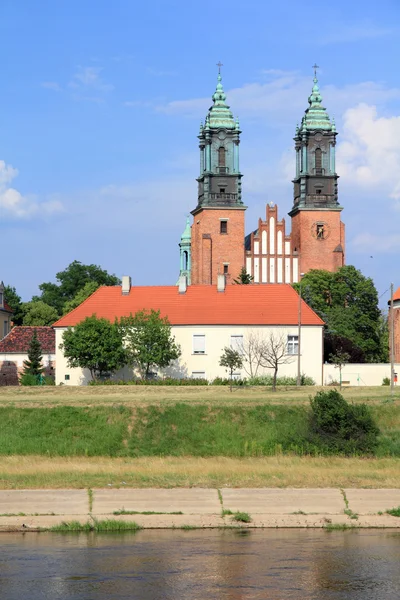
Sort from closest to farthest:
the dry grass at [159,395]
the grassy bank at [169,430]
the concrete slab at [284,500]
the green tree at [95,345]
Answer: the concrete slab at [284,500]
the grassy bank at [169,430]
the dry grass at [159,395]
the green tree at [95,345]

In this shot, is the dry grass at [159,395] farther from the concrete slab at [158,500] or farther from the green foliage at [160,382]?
the concrete slab at [158,500]

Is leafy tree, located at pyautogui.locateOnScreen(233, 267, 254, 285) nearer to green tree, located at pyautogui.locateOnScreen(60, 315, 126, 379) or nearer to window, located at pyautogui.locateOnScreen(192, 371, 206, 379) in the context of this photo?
window, located at pyautogui.locateOnScreen(192, 371, 206, 379)

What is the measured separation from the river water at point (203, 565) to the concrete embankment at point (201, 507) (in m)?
0.68

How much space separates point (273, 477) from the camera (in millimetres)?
26188

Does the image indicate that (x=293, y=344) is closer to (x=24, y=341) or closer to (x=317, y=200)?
(x=24, y=341)

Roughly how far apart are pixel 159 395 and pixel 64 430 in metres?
10.8

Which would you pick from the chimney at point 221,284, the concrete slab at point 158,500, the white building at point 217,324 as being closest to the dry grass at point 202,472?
the concrete slab at point 158,500

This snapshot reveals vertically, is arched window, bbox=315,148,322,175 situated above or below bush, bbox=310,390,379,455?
above

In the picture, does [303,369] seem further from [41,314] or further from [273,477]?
[41,314]

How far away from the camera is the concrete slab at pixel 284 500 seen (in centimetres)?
2316

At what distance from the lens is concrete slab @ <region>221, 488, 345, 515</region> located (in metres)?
23.2

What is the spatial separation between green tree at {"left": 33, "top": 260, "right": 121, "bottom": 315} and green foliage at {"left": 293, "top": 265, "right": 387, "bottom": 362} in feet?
107

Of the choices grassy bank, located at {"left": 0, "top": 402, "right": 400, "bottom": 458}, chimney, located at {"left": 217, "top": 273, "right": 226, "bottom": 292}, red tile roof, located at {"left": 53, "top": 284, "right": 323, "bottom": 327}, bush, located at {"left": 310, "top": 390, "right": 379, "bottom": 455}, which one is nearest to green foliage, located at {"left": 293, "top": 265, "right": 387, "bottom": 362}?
red tile roof, located at {"left": 53, "top": 284, "right": 323, "bottom": 327}

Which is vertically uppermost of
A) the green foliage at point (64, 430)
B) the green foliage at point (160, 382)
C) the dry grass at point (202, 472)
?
the green foliage at point (160, 382)
